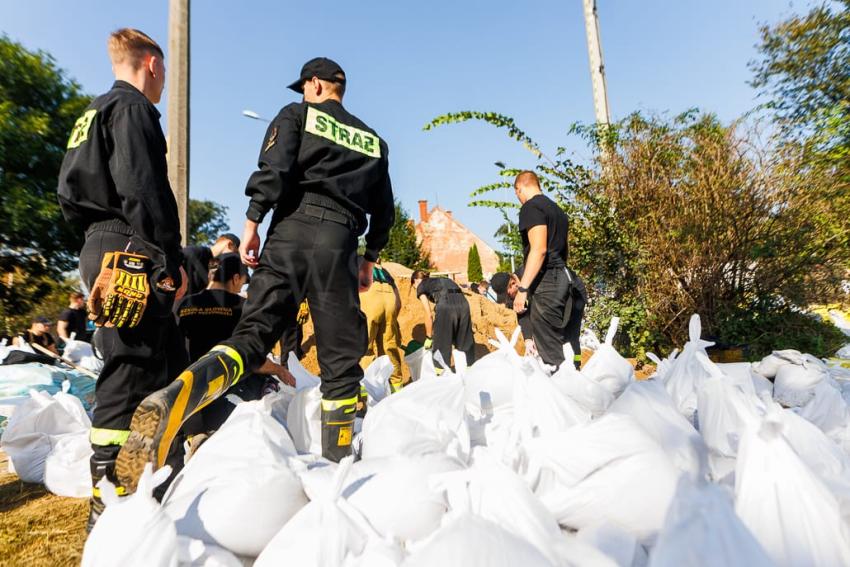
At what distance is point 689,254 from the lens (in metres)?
5.54

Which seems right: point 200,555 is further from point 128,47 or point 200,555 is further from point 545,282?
point 545,282

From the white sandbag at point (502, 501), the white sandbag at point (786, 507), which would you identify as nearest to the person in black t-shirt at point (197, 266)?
the white sandbag at point (502, 501)

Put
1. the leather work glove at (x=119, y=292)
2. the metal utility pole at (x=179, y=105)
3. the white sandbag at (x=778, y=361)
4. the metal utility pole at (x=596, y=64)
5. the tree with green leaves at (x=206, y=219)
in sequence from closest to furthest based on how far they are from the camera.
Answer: the leather work glove at (x=119, y=292) < the white sandbag at (x=778, y=361) < the metal utility pole at (x=179, y=105) < the metal utility pole at (x=596, y=64) < the tree with green leaves at (x=206, y=219)

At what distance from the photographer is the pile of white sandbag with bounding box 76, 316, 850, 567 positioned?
881 mm

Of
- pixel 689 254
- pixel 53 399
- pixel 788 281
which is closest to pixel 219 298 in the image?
pixel 53 399

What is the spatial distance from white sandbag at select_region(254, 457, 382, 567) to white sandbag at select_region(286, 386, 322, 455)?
2.90 feet

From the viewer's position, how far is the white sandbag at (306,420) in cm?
194

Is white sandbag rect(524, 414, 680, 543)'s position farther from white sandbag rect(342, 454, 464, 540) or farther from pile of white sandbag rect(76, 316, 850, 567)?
white sandbag rect(342, 454, 464, 540)

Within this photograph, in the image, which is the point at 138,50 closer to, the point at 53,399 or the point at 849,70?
the point at 53,399

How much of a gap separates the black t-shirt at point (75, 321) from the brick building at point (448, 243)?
30.2m

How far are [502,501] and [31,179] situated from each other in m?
7.70

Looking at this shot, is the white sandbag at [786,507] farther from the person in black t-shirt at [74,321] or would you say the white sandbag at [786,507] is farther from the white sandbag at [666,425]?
the person in black t-shirt at [74,321]

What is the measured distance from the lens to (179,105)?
4.29 metres

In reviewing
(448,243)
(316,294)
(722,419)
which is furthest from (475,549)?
(448,243)
